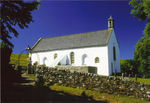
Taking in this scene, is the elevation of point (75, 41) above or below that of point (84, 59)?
above

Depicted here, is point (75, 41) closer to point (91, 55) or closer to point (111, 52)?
point (91, 55)

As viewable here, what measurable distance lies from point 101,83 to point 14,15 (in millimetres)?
10379

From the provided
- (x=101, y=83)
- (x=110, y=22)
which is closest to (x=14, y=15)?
(x=101, y=83)

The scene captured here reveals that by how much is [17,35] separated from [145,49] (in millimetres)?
17975

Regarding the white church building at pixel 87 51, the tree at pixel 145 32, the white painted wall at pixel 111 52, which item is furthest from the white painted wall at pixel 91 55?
the tree at pixel 145 32

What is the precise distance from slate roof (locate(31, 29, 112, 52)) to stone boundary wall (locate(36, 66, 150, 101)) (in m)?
12.3

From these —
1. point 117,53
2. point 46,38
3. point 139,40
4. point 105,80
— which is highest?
point 46,38

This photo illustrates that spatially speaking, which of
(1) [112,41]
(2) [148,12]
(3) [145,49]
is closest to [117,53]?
(1) [112,41]

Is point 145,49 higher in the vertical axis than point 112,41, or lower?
lower

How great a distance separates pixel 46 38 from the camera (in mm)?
35938

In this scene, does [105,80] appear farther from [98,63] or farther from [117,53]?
[117,53]

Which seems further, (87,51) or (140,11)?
(87,51)

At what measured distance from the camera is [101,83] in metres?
12.9

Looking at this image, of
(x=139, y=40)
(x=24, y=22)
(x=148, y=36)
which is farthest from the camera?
(x=139, y=40)
